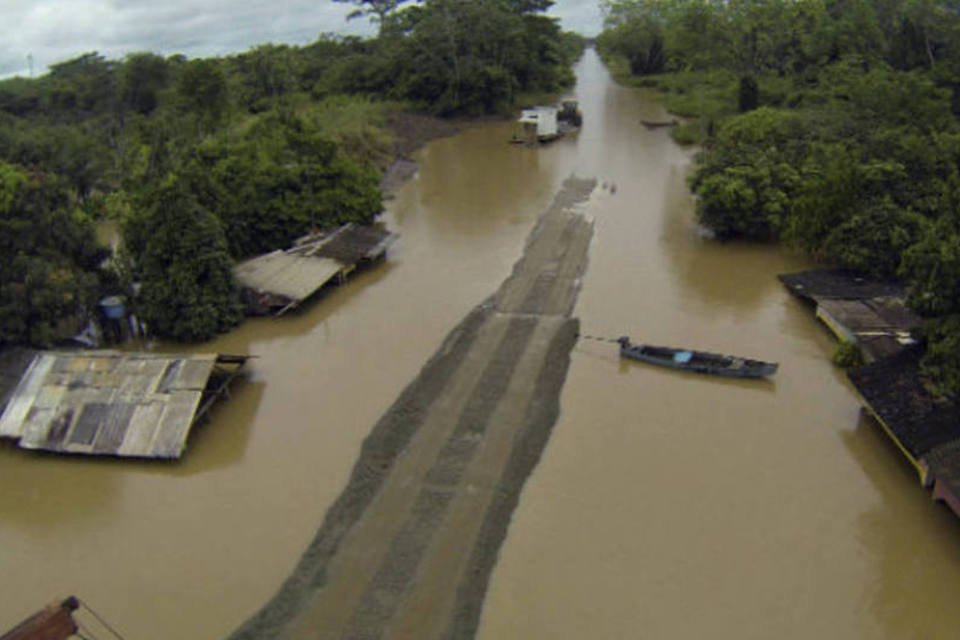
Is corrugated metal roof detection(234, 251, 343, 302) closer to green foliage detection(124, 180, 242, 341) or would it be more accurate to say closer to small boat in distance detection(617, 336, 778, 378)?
green foliage detection(124, 180, 242, 341)

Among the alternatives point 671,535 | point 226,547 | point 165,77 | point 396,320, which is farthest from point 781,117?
point 165,77

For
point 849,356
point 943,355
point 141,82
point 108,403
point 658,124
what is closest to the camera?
point 943,355

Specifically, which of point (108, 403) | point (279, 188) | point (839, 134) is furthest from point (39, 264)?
point (839, 134)

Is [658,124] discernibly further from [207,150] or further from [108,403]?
[108,403]

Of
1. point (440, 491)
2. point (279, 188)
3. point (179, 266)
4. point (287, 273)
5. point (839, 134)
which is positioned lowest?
point (440, 491)

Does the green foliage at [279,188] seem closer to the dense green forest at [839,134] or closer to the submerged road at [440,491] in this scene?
the submerged road at [440,491]

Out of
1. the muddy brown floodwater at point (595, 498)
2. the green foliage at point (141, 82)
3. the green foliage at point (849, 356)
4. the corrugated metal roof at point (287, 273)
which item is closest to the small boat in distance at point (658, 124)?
the muddy brown floodwater at point (595, 498)

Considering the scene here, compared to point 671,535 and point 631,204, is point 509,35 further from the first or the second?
point 671,535
